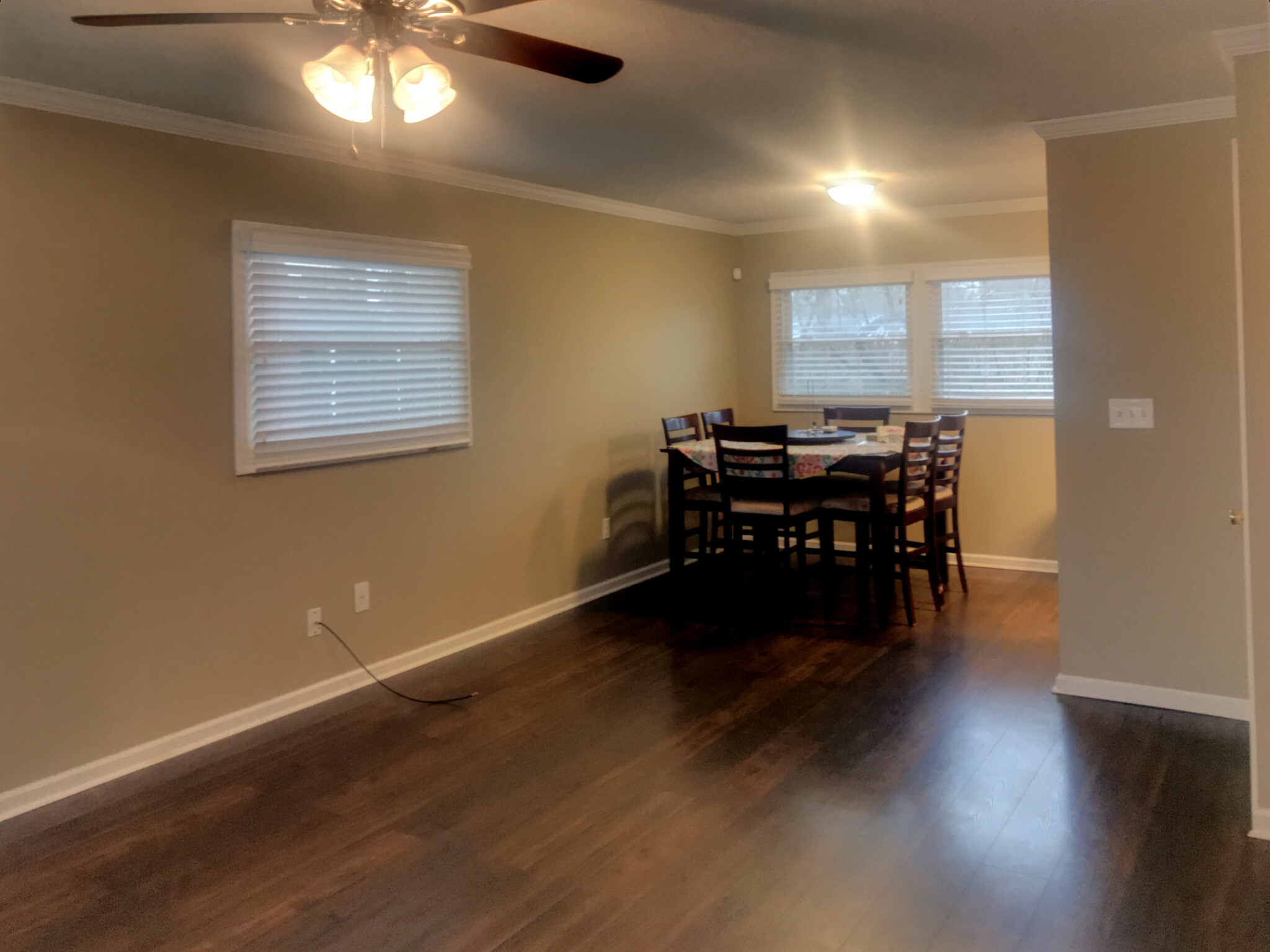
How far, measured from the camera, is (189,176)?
10.6 feet

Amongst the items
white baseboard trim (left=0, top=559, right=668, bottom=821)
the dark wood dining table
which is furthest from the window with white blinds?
the dark wood dining table

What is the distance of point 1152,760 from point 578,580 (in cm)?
294

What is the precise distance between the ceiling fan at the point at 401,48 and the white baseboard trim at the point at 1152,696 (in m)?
2.89

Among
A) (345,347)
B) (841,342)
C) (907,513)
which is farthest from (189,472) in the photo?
(841,342)

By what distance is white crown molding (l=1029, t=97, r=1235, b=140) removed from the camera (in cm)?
324

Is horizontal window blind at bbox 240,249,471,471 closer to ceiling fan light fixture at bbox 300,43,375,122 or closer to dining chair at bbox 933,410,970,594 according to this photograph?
ceiling fan light fixture at bbox 300,43,375,122

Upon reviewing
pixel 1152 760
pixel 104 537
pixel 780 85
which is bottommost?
pixel 1152 760

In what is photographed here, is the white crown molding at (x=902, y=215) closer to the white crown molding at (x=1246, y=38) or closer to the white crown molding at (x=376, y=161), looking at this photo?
the white crown molding at (x=376, y=161)

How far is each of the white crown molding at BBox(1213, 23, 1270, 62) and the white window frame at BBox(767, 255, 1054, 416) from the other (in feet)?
9.27

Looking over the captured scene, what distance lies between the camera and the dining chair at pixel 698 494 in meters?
5.02

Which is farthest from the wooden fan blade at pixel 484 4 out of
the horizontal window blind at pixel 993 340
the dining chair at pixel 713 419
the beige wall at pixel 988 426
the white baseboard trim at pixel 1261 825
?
the horizontal window blind at pixel 993 340

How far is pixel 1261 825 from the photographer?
98.2 inches

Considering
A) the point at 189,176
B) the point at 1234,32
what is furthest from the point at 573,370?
the point at 1234,32

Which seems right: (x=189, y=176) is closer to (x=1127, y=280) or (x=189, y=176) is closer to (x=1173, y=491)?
(x=1127, y=280)
